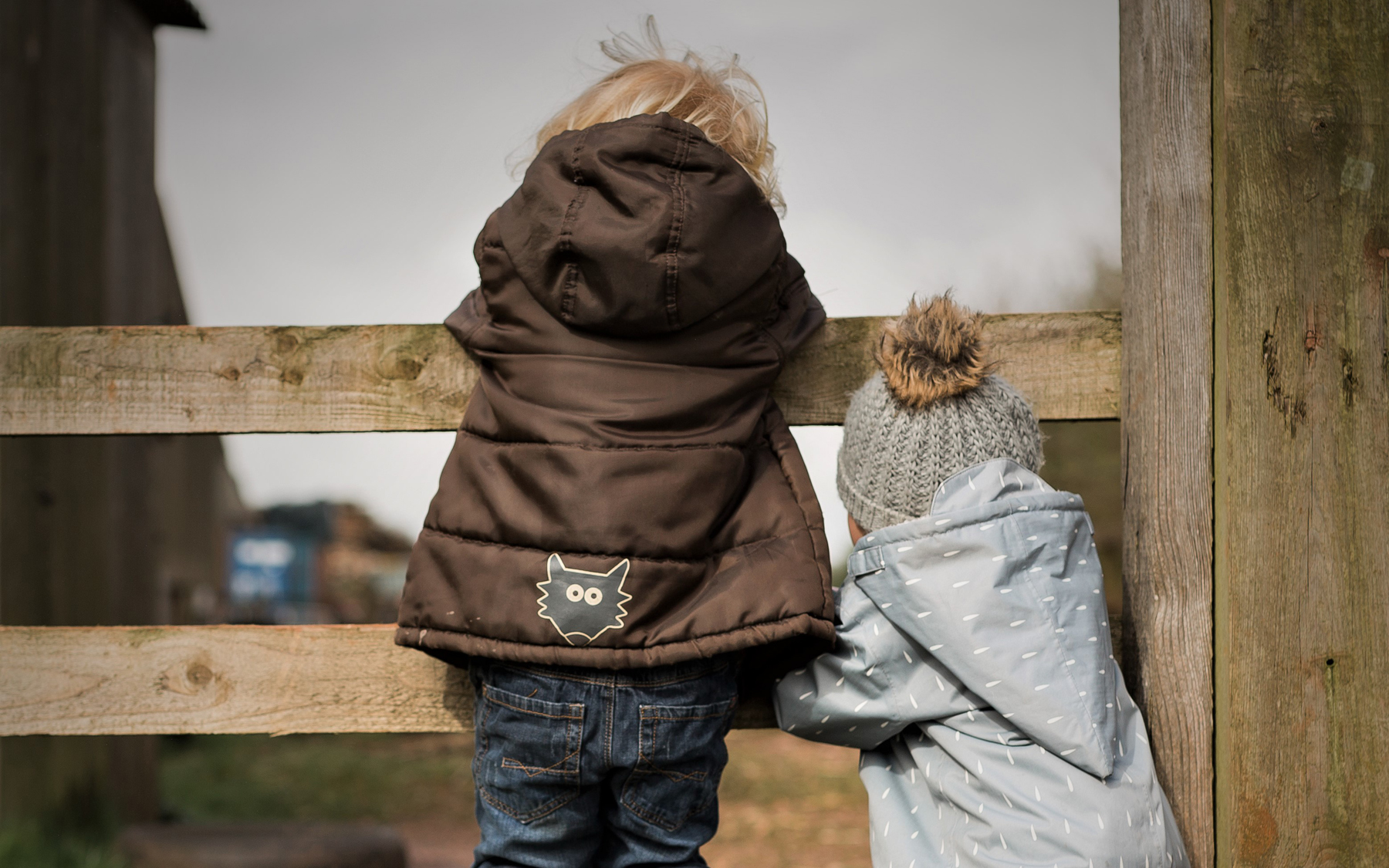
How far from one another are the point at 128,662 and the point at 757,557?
1036mm

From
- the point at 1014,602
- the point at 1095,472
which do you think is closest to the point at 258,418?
the point at 1014,602

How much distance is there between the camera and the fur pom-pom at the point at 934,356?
4.16 feet

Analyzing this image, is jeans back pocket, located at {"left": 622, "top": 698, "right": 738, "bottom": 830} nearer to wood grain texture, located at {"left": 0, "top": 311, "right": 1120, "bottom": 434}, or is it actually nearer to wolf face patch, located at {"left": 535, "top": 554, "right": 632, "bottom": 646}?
wolf face patch, located at {"left": 535, "top": 554, "right": 632, "bottom": 646}

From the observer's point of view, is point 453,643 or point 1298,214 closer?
point 453,643

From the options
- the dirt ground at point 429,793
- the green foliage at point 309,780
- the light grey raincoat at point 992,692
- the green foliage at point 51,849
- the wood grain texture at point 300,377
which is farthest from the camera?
the green foliage at point 309,780

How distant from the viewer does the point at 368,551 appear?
8.51m

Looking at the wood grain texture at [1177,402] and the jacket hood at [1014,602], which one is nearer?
the jacket hood at [1014,602]

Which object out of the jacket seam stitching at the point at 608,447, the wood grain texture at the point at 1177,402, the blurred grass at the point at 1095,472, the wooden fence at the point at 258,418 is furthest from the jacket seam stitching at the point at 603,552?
the blurred grass at the point at 1095,472

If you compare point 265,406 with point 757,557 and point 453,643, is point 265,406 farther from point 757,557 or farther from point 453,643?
point 757,557

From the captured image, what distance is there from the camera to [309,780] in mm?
5328

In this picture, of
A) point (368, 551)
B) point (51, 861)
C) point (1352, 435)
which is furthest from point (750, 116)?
point (368, 551)

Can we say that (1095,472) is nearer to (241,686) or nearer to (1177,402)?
(1177,402)

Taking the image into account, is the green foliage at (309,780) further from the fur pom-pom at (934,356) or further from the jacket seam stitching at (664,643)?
the fur pom-pom at (934,356)

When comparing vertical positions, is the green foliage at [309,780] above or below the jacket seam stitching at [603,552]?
below
